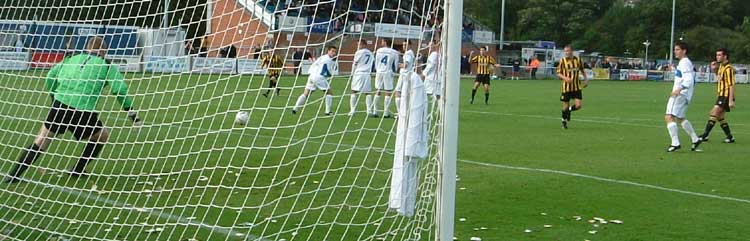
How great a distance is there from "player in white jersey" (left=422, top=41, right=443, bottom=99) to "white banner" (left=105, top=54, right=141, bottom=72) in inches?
125

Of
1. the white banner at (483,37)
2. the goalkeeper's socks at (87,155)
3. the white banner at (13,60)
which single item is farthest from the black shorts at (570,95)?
the white banner at (483,37)

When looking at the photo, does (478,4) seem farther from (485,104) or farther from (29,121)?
(29,121)

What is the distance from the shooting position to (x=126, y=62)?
29.4 feet

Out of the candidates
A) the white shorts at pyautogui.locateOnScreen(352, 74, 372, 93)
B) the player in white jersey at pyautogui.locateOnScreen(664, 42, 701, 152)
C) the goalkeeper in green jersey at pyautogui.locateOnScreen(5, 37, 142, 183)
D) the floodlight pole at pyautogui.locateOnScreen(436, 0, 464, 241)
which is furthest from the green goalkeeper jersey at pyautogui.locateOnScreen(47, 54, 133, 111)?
the player in white jersey at pyautogui.locateOnScreen(664, 42, 701, 152)

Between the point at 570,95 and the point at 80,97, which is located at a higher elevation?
the point at 80,97

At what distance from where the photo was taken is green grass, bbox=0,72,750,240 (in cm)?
A: 757

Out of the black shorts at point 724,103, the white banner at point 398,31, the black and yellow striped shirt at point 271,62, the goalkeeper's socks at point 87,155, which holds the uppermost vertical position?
the white banner at point 398,31

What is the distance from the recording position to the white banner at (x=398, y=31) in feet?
20.4

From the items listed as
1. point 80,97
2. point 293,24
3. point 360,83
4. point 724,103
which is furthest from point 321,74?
point 724,103

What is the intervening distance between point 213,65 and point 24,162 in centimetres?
263

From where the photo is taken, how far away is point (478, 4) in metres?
94.9

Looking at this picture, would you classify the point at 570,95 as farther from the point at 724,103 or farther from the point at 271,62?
the point at 271,62

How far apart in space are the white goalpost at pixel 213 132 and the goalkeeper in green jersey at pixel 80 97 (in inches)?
0.8

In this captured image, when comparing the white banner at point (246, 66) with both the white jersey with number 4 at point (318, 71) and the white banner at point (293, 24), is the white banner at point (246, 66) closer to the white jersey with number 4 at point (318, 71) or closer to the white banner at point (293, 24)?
the white jersey with number 4 at point (318, 71)
